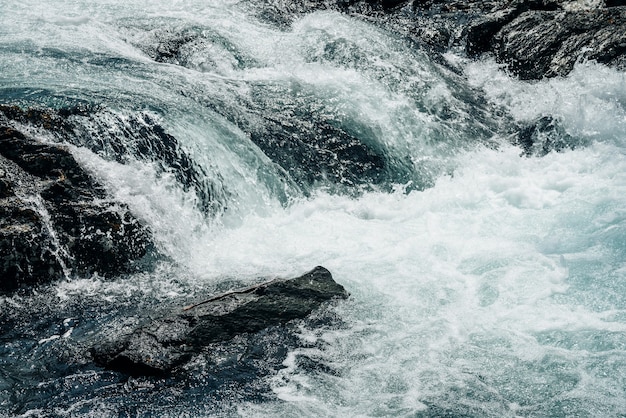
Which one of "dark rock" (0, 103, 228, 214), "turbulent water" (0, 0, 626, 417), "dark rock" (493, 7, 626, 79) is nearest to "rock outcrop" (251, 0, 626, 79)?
"dark rock" (493, 7, 626, 79)

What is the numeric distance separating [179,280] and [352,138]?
409 centimetres

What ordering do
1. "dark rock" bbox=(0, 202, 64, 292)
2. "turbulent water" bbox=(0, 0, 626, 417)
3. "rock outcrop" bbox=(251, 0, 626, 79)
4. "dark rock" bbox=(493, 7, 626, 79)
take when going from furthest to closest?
"rock outcrop" bbox=(251, 0, 626, 79), "dark rock" bbox=(493, 7, 626, 79), "dark rock" bbox=(0, 202, 64, 292), "turbulent water" bbox=(0, 0, 626, 417)

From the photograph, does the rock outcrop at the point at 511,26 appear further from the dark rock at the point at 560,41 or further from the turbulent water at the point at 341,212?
the turbulent water at the point at 341,212

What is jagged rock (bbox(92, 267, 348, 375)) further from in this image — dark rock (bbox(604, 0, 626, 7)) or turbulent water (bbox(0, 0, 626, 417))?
dark rock (bbox(604, 0, 626, 7))

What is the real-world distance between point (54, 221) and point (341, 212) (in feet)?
12.8

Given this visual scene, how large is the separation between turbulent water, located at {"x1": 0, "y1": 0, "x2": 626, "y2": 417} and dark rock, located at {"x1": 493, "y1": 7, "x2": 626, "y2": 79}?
364mm

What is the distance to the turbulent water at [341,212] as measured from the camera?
204 inches

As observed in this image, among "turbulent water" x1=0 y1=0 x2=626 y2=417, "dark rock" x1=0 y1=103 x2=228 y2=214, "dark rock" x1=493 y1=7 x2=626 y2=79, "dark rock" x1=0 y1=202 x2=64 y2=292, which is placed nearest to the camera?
"turbulent water" x1=0 y1=0 x2=626 y2=417

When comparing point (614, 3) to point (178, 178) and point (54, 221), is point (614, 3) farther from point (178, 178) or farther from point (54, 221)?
point (54, 221)

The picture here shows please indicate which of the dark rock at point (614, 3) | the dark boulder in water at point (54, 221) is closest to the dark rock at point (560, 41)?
the dark rock at point (614, 3)

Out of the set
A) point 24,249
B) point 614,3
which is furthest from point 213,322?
point 614,3

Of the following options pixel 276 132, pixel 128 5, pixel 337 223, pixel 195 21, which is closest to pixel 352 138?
pixel 276 132

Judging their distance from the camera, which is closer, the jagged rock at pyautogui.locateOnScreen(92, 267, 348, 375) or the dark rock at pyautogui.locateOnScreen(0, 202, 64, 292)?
the jagged rock at pyautogui.locateOnScreen(92, 267, 348, 375)

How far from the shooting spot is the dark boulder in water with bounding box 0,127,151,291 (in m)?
6.37
